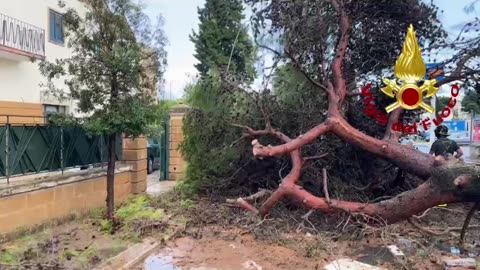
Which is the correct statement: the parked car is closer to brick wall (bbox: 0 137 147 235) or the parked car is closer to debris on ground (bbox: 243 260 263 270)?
brick wall (bbox: 0 137 147 235)

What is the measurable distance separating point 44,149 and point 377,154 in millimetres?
5505

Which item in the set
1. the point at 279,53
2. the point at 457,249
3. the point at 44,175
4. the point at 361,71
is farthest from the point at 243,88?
the point at 457,249

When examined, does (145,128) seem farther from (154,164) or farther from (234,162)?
(154,164)

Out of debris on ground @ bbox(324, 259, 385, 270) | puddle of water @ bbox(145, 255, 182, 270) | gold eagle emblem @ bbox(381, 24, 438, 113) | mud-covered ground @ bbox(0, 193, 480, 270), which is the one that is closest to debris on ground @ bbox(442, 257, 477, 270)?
mud-covered ground @ bbox(0, 193, 480, 270)

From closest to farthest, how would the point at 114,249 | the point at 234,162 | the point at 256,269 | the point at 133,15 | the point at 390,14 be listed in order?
the point at 256,269 → the point at 114,249 → the point at 133,15 → the point at 390,14 → the point at 234,162

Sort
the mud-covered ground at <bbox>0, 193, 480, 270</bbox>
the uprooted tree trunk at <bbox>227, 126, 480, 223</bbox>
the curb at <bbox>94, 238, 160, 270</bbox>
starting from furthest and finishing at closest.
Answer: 1. the uprooted tree trunk at <bbox>227, 126, 480, 223</bbox>
2. the mud-covered ground at <bbox>0, 193, 480, 270</bbox>
3. the curb at <bbox>94, 238, 160, 270</bbox>

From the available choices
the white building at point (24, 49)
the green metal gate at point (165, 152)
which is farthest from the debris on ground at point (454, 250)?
the white building at point (24, 49)

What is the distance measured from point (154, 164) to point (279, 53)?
866 centimetres

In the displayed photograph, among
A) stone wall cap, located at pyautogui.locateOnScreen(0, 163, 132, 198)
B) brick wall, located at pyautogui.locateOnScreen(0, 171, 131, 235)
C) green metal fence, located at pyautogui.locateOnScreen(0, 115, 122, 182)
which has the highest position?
green metal fence, located at pyautogui.locateOnScreen(0, 115, 122, 182)

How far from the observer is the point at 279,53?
895 centimetres

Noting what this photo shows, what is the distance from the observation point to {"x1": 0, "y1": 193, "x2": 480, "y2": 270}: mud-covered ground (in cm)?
565

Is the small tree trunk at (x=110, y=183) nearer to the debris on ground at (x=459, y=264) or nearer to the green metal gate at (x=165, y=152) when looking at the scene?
the debris on ground at (x=459, y=264)

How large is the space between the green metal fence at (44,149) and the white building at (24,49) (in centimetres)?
342

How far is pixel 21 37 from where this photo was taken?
12.7 metres
